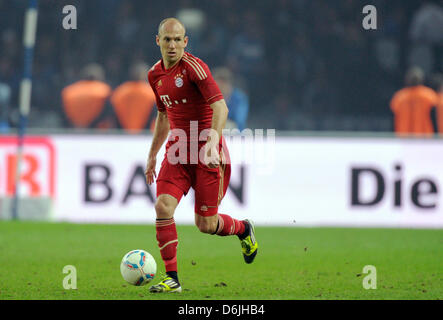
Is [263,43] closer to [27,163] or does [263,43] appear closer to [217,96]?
[27,163]

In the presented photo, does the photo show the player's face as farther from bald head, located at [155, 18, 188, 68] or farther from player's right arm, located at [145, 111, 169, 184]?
player's right arm, located at [145, 111, 169, 184]

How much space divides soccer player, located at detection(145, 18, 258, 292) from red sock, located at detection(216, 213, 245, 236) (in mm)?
14

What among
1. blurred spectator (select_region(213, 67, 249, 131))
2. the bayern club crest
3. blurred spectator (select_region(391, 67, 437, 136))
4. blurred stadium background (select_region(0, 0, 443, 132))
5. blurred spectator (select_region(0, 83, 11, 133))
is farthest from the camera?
blurred stadium background (select_region(0, 0, 443, 132))

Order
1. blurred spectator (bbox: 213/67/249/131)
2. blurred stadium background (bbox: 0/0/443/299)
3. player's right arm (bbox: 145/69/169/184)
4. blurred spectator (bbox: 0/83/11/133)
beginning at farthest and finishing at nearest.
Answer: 1. blurred spectator (bbox: 0/83/11/133)
2. blurred spectator (bbox: 213/67/249/131)
3. blurred stadium background (bbox: 0/0/443/299)
4. player's right arm (bbox: 145/69/169/184)

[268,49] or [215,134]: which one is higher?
[268,49]

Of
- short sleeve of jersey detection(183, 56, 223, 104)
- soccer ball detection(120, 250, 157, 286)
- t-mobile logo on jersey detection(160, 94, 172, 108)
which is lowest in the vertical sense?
soccer ball detection(120, 250, 157, 286)

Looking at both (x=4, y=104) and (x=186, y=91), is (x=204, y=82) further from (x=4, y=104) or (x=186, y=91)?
(x=4, y=104)

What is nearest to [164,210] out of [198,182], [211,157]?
[198,182]

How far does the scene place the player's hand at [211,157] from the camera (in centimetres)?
583

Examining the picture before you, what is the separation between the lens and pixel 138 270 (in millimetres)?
6164

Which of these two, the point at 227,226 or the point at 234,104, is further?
the point at 234,104

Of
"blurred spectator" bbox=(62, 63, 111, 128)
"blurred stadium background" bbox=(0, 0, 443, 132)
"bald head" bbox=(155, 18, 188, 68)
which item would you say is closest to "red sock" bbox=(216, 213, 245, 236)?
"bald head" bbox=(155, 18, 188, 68)

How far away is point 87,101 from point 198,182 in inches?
256

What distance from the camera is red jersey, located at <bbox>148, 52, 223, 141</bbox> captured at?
6.14 m
